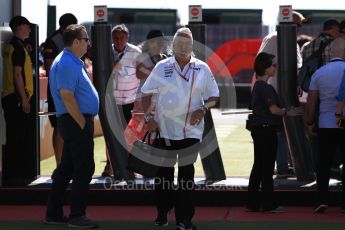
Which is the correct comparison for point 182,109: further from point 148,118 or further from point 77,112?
point 77,112

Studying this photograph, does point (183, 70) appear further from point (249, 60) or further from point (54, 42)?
point (249, 60)

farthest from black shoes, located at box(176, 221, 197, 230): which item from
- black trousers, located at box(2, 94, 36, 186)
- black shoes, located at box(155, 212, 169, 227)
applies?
black trousers, located at box(2, 94, 36, 186)

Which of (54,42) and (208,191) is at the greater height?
(54,42)

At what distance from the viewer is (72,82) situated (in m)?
8.80

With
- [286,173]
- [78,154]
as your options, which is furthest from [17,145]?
[286,173]

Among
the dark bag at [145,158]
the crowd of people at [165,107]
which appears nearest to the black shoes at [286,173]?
the crowd of people at [165,107]

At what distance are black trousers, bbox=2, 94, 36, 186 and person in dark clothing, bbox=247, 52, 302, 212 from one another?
264cm

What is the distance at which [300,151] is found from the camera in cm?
1087

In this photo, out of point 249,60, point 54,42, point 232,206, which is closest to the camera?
point 232,206

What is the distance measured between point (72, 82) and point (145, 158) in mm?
974

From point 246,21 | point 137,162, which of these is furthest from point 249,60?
point 137,162

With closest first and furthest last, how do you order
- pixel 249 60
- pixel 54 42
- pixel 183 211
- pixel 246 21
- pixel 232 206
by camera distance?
pixel 183 211
pixel 232 206
pixel 54 42
pixel 249 60
pixel 246 21

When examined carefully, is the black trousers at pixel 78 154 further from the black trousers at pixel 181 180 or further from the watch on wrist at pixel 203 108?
the watch on wrist at pixel 203 108

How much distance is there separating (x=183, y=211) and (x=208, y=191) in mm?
1689
